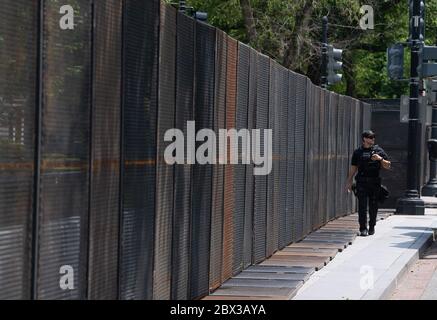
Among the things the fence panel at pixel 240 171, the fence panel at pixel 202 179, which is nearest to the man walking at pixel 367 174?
the fence panel at pixel 240 171

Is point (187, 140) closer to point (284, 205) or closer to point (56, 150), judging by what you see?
point (56, 150)

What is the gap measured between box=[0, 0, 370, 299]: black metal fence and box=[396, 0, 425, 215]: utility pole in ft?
41.8

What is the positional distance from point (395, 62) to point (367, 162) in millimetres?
7271

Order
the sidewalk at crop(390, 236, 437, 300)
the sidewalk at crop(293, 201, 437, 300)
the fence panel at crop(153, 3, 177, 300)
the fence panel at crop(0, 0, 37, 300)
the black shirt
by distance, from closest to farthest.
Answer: the fence panel at crop(0, 0, 37, 300), the fence panel at crop(153, 3, 177, 300), the sidewalk at crop(293, 201, 437, 300), the sidewalk at crop(390, 236, 437, 300), the black shirt

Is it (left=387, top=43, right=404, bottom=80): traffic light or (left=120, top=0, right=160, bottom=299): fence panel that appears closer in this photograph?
(left=120, top=0, right=160, bottom=299): fence panel

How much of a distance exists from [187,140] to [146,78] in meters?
1.57

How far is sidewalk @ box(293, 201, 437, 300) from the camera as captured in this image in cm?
1240

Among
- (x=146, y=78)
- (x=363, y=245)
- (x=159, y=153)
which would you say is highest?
(x=146, y=78)

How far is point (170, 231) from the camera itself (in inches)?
411

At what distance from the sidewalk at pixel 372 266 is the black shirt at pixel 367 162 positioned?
112 cm

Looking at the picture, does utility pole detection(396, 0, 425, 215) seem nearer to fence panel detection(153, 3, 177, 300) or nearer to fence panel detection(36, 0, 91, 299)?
fence panel detection(153, 3, 177, 300)

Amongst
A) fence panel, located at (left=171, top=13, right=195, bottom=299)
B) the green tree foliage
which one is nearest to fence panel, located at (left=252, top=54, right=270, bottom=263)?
fence panel, located at (left=171, top=13, right=195, bottom=299)

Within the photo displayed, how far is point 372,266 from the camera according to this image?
1520 centimetres
